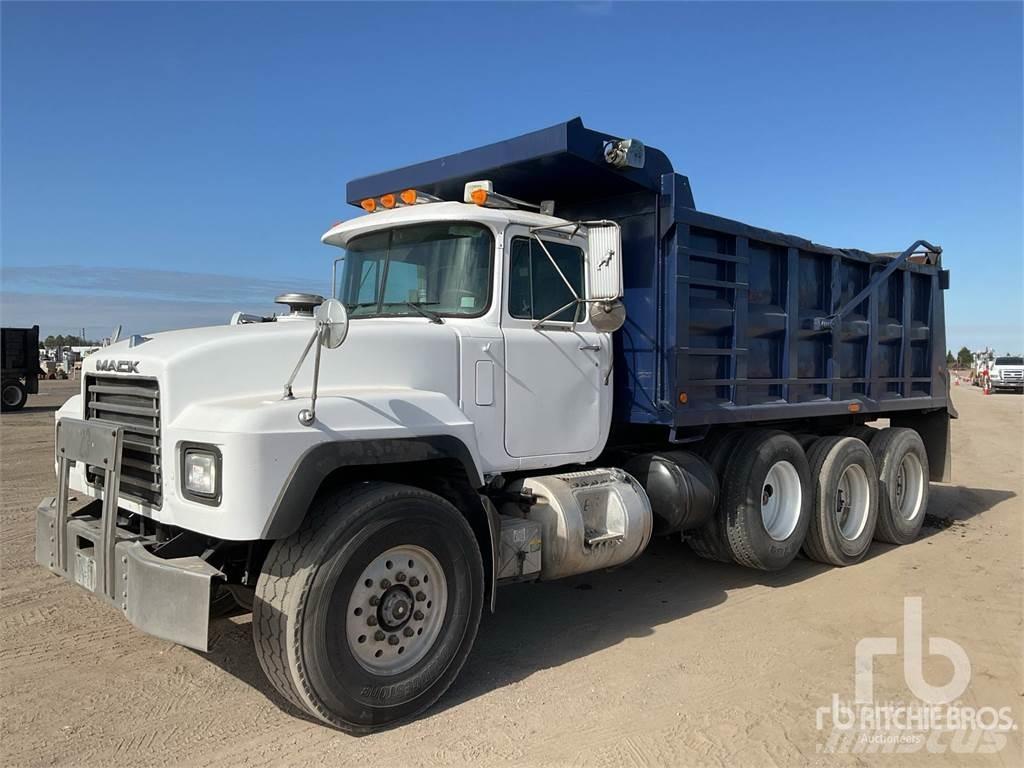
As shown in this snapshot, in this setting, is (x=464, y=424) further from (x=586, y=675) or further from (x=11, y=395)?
(x=11, y=395)

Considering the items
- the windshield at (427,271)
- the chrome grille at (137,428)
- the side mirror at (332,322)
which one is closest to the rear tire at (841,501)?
the windshield at (427,271)

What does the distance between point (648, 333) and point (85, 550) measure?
3749mm

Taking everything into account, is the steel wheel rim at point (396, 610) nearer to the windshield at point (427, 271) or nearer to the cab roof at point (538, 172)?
the windshield at point (427, 271)

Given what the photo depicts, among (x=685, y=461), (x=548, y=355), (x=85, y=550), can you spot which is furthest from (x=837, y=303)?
(x=85, y=550)

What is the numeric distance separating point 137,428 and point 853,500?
6.33 m

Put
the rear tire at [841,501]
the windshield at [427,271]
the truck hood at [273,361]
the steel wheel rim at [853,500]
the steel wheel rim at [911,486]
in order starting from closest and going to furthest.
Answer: the truck hood at [273,361]
the windshield at [427,271]
the rear tire at [841,501]
the steel wheel rim at [853,500]
the steel wheel rim at [911,486]

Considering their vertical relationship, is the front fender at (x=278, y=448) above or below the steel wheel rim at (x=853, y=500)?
above

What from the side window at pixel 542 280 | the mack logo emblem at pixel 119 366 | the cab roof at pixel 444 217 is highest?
the cab roof at pixel 444 217

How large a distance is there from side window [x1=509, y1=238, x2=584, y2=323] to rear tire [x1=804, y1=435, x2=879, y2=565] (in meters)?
3.08

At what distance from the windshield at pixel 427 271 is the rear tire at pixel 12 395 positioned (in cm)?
2120

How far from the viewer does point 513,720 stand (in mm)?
3881

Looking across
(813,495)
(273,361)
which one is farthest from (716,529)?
(273,361)

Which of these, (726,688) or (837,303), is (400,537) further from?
(837,303)

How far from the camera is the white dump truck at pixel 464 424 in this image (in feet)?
11.8
